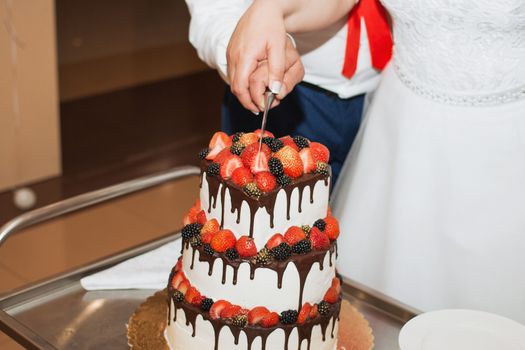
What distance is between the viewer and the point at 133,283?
1.76 meters

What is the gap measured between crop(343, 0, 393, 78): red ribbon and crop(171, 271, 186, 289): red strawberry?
75 centimetres

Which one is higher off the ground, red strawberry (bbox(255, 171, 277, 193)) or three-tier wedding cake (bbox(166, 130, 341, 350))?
red strawberry (bbox(255, 171, 277, 193))

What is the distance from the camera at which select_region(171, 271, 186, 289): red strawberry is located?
4.95 feet

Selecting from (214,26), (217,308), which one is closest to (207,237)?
(217,308)

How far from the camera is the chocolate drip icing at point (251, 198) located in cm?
136

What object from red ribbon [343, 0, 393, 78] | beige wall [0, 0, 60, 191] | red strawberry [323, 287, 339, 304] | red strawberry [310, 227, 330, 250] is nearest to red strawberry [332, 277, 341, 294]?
red strawberry [323, 287, 339, 304]

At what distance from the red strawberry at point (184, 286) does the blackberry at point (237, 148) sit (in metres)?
0.25

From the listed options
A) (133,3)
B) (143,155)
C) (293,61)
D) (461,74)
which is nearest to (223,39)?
(293,61)

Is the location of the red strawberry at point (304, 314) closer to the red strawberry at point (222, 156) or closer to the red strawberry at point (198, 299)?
the red strawberry at point (198, 299)

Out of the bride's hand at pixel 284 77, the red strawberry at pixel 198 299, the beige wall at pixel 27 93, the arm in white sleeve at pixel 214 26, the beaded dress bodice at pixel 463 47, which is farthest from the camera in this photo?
the beige wall at pixel 27 93

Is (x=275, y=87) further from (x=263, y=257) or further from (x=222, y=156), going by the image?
(x=263, y=257)

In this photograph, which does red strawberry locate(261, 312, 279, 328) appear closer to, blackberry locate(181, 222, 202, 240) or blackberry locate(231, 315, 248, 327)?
blackberry locate(231, 315, 248, 327)

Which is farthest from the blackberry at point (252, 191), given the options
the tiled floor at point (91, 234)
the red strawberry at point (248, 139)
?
the tiled floor at point (91, 234)

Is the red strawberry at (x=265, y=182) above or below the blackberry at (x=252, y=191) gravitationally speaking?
above
